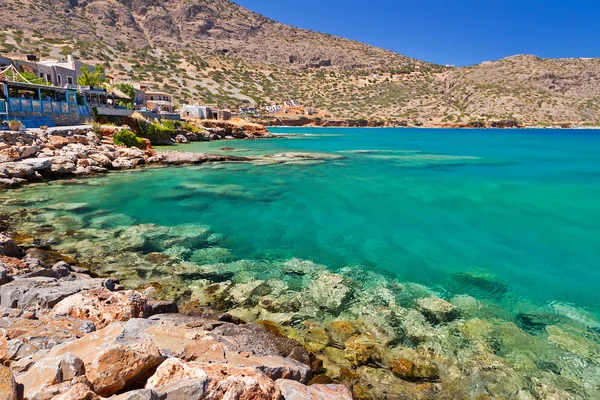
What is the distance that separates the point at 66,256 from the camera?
12.0 metres

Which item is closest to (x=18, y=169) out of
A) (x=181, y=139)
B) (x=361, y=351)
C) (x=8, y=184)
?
(x=8, y=184)

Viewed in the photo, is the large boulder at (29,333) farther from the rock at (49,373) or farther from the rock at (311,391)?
the rock at (311,391)

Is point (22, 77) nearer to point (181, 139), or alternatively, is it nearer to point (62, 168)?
point (62, 168)

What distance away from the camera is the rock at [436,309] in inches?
369

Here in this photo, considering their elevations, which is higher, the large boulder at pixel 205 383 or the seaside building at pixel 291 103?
the seaside building at pixel 291 103

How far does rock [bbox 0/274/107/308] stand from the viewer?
7.73m

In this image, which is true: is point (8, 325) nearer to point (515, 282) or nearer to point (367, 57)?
point (515, 282)

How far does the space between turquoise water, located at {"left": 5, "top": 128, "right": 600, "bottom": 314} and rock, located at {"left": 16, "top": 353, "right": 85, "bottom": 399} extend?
872 cm

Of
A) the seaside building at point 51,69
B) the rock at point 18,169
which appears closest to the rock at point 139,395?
the rock at point 18,169

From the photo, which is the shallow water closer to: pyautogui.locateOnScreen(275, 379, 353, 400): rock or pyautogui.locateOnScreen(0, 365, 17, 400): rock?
pyautogui.locateOnScreen(275, 379, 353, 400): rock

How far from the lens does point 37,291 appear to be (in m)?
7.96

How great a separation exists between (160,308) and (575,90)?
148 meters

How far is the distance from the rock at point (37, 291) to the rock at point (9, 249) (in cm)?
315

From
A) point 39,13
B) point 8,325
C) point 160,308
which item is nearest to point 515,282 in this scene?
point 160,308
